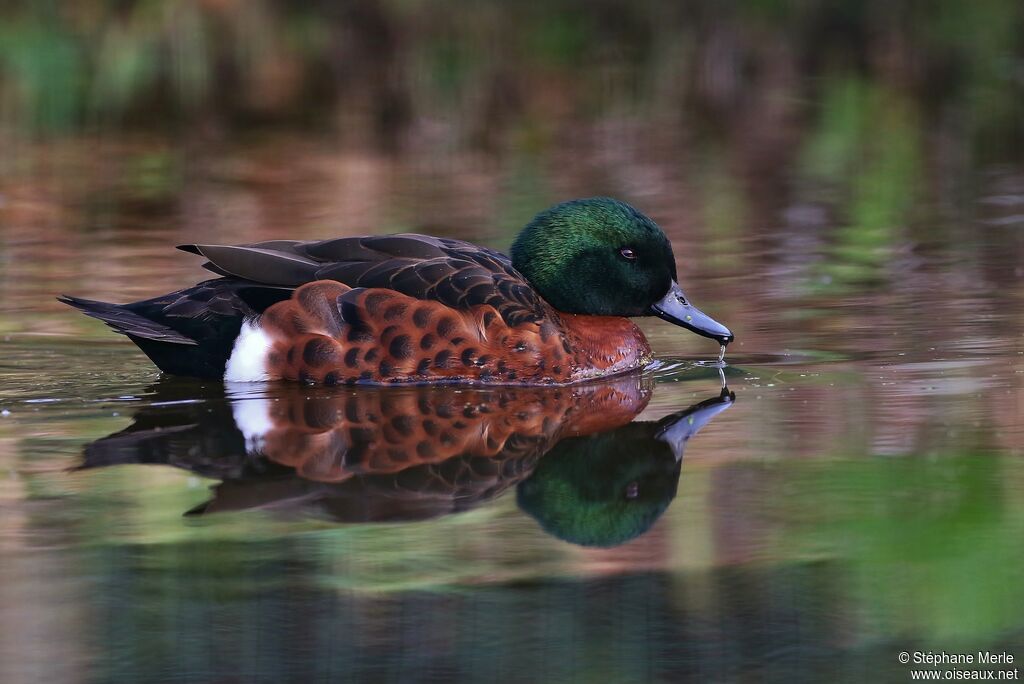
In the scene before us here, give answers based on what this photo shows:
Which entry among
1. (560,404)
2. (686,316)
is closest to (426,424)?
(560,404)

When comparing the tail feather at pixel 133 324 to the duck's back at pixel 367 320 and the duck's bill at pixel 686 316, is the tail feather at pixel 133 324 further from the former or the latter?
the duck's bill at pixel 686 316

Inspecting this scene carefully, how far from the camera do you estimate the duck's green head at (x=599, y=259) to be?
748 cm

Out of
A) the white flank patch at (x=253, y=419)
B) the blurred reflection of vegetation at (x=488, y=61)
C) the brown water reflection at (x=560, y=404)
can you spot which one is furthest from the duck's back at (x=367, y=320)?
the blurred reflection of vegetation at (x=488, y=61)

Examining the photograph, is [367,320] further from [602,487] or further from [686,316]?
[602,487]

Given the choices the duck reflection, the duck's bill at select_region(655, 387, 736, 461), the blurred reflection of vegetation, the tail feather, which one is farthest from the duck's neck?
the blurred reflection of vegetation

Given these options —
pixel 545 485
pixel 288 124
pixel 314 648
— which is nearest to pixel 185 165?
pixel 288 124

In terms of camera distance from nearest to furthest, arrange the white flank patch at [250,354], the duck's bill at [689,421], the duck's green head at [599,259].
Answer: the duck's bill at [689,421]
the white flank patch at [250,354]
the duck's green head at [599,259]

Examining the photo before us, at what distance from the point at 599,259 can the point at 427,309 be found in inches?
34.5

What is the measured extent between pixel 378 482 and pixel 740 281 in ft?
12.9

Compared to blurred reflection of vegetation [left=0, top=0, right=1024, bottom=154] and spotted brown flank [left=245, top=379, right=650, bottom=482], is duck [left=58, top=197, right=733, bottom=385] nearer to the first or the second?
spotted brown flank [left=245, top=379, right=650, bottom=482]

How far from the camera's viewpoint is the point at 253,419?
261 inches

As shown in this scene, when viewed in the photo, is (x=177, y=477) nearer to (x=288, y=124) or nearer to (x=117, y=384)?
(x=117, y=384)

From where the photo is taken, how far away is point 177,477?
574 centimetres

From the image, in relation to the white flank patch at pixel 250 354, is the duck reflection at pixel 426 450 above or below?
below
